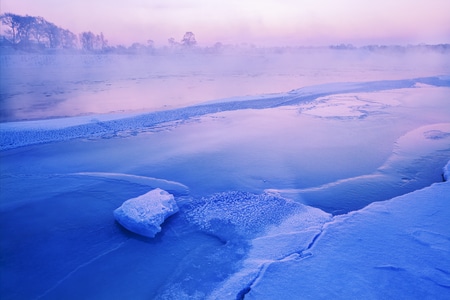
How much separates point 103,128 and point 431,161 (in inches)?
270

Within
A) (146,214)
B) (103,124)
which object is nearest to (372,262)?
(146,214)

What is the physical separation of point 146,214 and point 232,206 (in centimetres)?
110

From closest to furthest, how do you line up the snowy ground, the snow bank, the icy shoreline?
1. the snow bank
2. the snowy ground
3. the icy shoreline

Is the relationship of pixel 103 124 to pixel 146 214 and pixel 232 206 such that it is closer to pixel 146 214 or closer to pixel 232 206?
pixel 146 214

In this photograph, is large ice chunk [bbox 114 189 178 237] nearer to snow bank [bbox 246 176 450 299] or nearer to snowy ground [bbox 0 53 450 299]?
snowy ground [bbox 0 53 450 299]

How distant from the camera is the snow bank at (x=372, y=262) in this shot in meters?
2.32

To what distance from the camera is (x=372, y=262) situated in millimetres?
2611

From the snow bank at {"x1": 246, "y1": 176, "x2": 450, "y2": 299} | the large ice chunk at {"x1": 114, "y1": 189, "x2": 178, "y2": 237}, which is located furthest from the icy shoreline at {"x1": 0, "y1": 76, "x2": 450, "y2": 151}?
the snow bank at {"x1": 246, "y1": 176, "x2": 450, "y2": 299}

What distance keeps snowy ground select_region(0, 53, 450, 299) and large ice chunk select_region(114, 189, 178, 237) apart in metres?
0.11

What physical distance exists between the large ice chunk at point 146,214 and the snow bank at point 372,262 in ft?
4.53

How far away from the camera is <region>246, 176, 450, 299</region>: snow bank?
2318 mm

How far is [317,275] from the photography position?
98.7 inches

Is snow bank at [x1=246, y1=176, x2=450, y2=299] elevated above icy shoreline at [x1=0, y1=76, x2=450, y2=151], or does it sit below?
below

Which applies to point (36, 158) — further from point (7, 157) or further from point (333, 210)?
point (333, 210)
